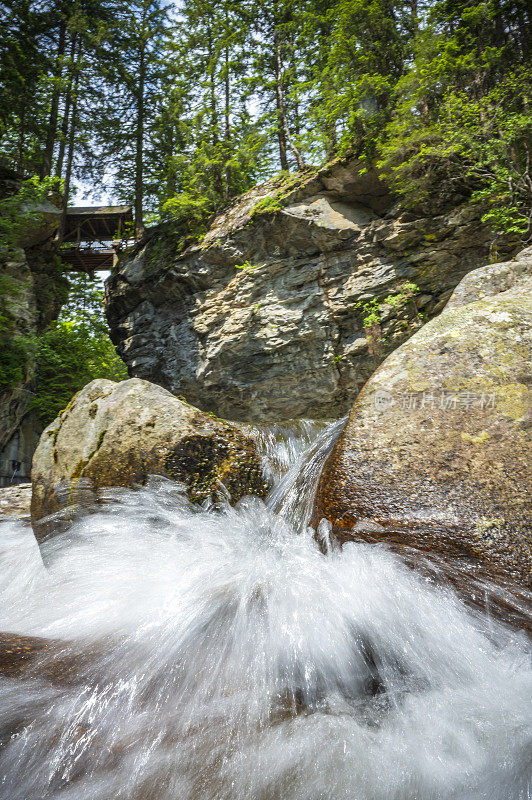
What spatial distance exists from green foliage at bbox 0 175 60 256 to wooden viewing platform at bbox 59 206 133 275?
392 centimetres

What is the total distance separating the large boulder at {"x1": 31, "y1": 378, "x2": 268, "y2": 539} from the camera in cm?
439

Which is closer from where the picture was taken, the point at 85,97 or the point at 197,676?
the point at 197,676

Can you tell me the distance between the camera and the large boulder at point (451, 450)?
2.50m

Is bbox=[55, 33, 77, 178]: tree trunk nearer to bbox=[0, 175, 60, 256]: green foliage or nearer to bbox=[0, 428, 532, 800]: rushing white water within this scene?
bbox=[0, 175, 60, 256]: green foliage

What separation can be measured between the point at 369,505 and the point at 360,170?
32.4 feet

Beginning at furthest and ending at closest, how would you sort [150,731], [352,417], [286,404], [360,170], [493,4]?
[286,404], [360,170], [493,4], [352,417], [150,731]

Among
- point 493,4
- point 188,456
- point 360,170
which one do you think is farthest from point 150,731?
point 493,4

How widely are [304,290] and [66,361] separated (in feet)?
28.3

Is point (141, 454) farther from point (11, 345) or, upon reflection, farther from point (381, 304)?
point (11, 345)

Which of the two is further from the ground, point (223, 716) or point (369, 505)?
point (369, 505)

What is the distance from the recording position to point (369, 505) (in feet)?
9.31

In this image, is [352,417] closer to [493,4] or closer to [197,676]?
[197,676]

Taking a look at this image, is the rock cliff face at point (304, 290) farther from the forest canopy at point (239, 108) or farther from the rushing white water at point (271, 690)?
the rushing white water at point (271, 690)

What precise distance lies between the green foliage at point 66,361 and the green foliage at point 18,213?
2965 millimetres
